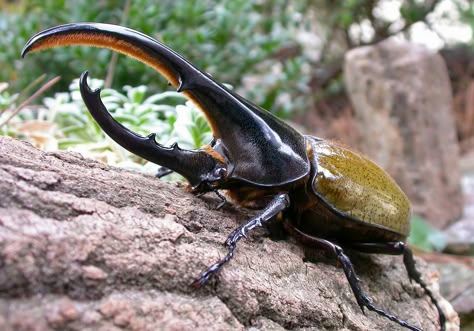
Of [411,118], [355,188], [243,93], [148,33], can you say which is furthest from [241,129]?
[411,118]

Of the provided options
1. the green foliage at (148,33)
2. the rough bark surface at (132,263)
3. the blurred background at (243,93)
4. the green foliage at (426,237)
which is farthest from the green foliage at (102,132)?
the green foliage at (426,237)

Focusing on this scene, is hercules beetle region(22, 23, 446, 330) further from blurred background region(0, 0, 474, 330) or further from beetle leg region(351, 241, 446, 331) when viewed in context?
blurred background region(0, 0, 474, 330)

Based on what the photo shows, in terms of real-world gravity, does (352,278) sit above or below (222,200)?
below

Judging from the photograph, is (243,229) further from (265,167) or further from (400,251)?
(400,251)

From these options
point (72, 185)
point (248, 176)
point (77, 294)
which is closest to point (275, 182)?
point (248, 176)

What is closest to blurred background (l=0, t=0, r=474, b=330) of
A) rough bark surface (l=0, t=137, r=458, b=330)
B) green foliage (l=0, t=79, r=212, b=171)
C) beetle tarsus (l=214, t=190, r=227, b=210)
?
green foliage (l=0, t=79, r=212, b=171)

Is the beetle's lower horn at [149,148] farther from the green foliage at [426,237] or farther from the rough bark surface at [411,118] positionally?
the rough bark surface at [411,118]
